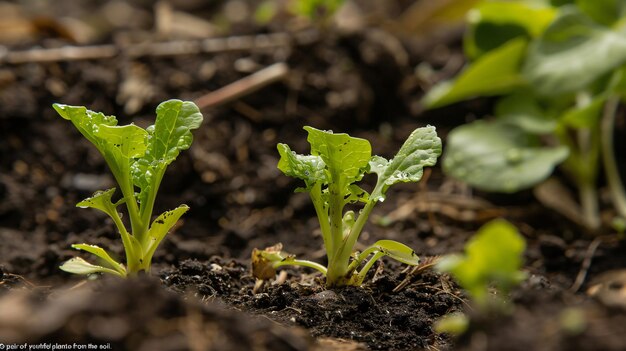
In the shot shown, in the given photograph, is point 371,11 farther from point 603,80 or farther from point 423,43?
point 603,80

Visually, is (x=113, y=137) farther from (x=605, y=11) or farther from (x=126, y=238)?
(x=605, y=11)

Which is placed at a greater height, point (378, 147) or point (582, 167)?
point (378, 147)

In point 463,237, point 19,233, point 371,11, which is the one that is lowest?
point 463,237

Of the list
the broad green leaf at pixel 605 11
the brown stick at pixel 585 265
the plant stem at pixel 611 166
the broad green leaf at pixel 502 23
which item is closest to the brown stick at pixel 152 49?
the broad green leaf at pixel 502 23

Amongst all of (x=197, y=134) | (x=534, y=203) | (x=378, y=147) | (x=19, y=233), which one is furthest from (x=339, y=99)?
(x=19, y=233)

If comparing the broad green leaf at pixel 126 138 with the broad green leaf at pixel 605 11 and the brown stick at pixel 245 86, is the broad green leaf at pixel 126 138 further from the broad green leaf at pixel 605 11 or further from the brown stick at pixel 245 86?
the broad green leaf at pixel 605 11

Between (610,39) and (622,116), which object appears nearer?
(610,39)

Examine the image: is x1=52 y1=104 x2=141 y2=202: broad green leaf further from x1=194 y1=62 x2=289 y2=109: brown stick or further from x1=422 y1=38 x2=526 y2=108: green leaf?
x1=422 y1=38 x2=526 y2=108: green leaf
